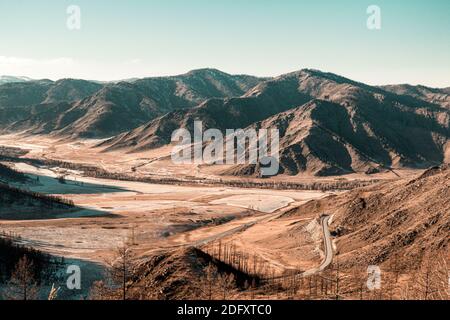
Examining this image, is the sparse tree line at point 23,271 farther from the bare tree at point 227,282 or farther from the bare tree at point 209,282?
the bare tree at point 227,282

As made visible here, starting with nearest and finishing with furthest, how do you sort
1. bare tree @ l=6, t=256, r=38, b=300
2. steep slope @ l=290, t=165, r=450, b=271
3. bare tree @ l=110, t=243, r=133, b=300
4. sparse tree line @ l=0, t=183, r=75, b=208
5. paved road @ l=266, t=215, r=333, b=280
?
1. bare tree @ l=110, t=243, r=133, b=300
2. bare tree @ l=6, t=256, r=38, b=300
3. steep slope @ l=290, t=165, r=450, b=271
4. paved road @ l=266, t=215, r=333, b=280
5. sparse tree line @ l=0, t=183, r=75, b=208

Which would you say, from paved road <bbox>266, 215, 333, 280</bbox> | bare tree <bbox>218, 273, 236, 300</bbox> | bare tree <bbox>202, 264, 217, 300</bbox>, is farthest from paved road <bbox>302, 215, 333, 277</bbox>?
bare tree <bbox>202, 264, 217, 300</bbox>

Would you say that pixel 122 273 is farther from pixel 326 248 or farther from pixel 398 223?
pixel 398 223

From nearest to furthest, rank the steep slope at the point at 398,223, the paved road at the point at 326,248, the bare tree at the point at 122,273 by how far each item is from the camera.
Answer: the bare tree at the point at 122,273
the steep slope at the point at 398,223
the paved road at the point at 326,248

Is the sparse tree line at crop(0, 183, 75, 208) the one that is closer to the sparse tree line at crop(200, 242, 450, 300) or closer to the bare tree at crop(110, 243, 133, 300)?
the bare tree at crop(110, 243, 133, 300)

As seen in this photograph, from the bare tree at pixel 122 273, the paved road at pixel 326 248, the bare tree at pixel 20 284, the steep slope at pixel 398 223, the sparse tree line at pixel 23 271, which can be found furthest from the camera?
the paved road at pixel 326 248

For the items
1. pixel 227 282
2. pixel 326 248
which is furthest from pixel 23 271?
pixel 326 248

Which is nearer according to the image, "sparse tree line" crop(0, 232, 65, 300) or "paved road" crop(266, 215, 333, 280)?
"sparse tree line" crop(0, 232, 65, 300)

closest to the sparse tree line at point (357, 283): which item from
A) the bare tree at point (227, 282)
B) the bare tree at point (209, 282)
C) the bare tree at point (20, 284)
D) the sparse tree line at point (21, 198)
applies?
the bare tree at point (227, 282)
